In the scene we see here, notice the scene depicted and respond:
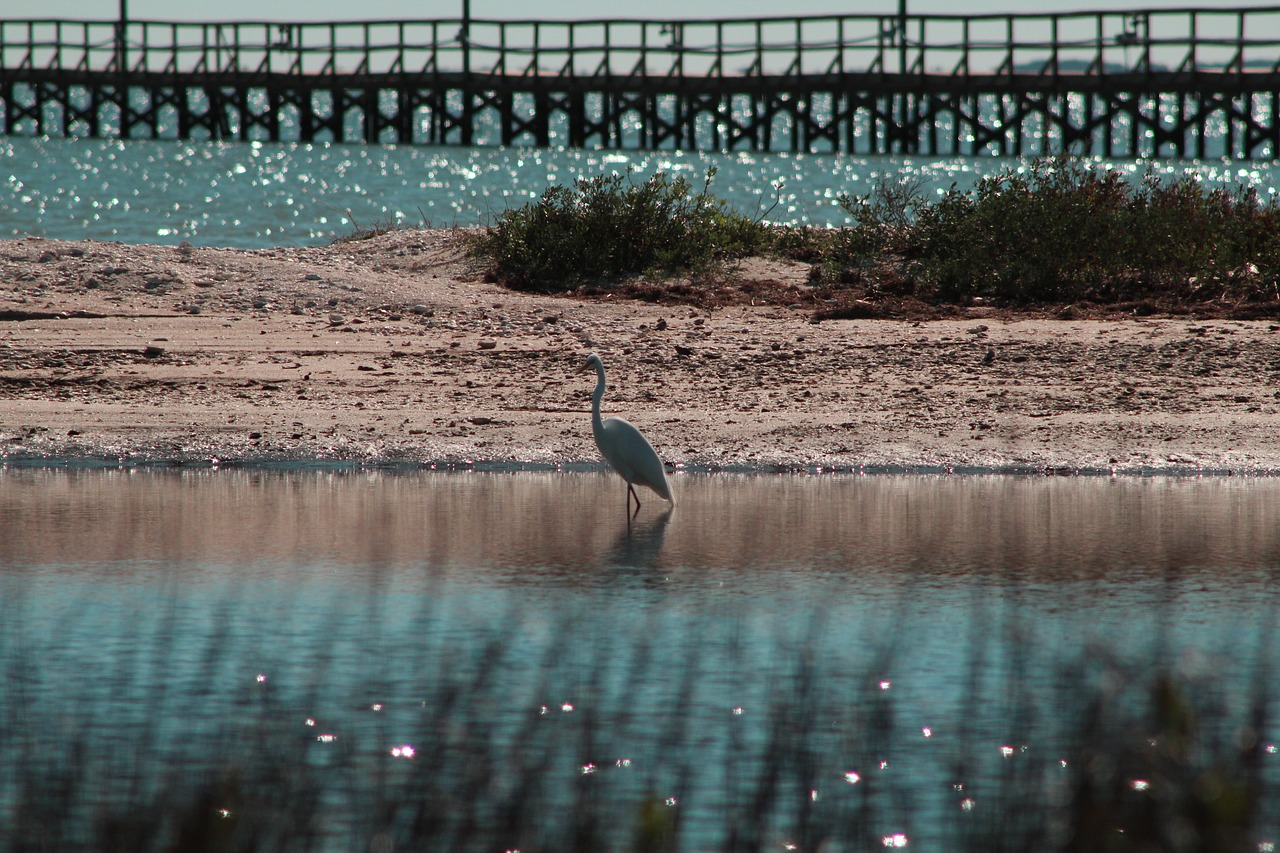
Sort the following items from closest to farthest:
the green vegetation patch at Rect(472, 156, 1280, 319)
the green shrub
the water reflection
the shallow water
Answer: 1. the shallow water
2. the water reflection
3. the green vegetation patch at Rect(472, 156, 1280, 319)
4. the green shrub

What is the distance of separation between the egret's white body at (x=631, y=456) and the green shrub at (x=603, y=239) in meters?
6.73

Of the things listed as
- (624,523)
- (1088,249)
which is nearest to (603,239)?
(1088,249)

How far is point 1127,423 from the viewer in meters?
11.2

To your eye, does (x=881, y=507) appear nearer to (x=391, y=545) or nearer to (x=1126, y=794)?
(x=391, y=545)

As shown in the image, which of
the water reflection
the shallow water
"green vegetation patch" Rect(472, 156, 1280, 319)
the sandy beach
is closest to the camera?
the shallow water

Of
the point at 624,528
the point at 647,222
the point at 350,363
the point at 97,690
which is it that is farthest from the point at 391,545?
the point at 647,222

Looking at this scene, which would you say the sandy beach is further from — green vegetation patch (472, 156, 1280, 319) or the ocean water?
the ocean water

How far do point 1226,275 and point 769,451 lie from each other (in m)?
6.40

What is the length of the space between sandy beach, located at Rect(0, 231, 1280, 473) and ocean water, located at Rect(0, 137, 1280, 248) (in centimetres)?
698

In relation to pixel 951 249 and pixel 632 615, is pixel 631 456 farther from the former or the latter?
pixel 951 249

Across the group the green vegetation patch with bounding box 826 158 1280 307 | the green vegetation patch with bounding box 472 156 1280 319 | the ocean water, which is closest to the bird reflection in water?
the green vegetation patch with bounding box 472 156 1280 319

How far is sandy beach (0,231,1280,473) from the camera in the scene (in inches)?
420

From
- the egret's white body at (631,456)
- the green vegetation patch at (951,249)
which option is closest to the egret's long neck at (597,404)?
the egret's white body at (631,456)

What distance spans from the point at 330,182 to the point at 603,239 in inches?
1364
